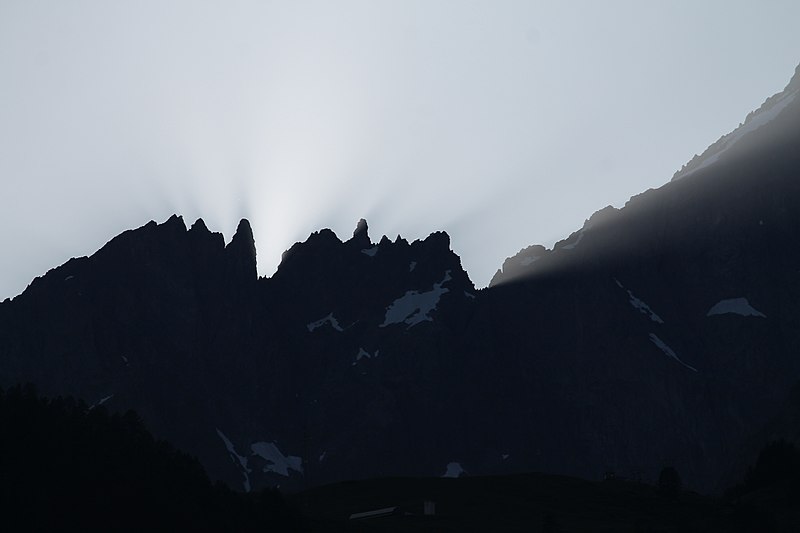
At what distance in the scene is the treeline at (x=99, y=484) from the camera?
111 m

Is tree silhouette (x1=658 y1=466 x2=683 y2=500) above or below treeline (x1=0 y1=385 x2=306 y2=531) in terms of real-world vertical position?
below

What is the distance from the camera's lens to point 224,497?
443ft

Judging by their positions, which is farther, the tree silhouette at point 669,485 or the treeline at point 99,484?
the tree silhouette at point 669,485

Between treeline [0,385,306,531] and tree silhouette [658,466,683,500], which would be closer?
treeline [0,385,306,531]

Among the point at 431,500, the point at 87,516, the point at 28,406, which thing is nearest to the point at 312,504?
the point at 431,500

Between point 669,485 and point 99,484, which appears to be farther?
point 669,485

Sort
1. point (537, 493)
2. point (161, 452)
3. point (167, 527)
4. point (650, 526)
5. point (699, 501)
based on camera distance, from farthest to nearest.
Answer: point (537, 493) → point (699, 501) → point (161, 452) → point (650, 526) → point (167, 527)

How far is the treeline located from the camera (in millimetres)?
110688

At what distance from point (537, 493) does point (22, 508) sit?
275 ft

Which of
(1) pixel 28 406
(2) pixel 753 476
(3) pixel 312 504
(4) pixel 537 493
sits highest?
(1) pixel 28 406

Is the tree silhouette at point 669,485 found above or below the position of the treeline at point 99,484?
below

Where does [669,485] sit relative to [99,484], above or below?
below

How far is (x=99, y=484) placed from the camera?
12131 cm

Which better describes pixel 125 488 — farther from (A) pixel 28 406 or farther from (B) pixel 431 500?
(B) pixel 431 500
